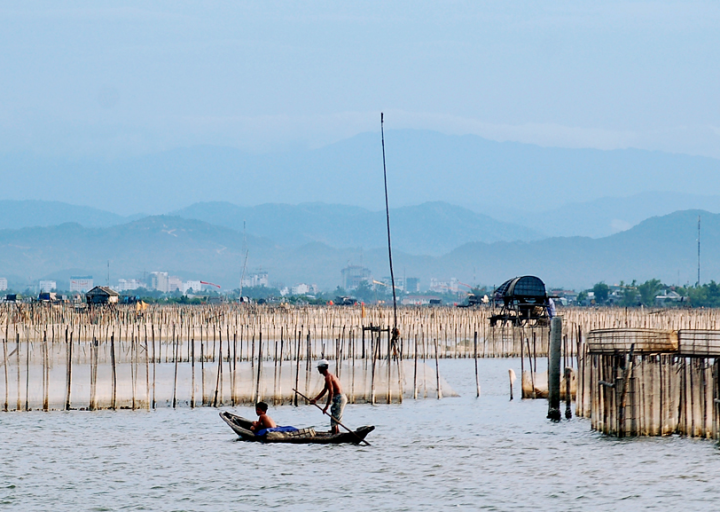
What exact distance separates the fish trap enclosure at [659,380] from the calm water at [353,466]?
1.42 ft

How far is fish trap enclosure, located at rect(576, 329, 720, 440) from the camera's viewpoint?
22938 mm

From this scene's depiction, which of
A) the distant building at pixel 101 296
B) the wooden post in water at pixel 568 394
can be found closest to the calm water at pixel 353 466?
the wooden post in water at pixel 568 394

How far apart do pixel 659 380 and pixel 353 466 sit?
671 centimetres

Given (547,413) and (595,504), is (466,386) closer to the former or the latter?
(547,413)

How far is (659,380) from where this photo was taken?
77.0 feet

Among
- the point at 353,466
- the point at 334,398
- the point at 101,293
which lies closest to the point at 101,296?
the point at 101,293

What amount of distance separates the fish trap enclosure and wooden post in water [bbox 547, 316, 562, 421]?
2.64 meters

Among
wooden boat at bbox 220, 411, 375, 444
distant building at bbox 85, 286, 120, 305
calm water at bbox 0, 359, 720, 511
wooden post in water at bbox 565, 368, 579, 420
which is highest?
distant building at bbox 85, 286, 120, 305

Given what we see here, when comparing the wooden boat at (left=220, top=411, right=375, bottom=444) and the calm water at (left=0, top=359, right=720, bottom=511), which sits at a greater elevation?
the wooden boat at (left=220, top=411, right=375, bottom=444)

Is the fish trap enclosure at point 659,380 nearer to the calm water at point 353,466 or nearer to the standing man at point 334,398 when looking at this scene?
the calm water at point 353,466

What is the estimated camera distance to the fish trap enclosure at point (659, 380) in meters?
22.9

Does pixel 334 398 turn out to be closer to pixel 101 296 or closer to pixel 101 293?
pixel 101 296

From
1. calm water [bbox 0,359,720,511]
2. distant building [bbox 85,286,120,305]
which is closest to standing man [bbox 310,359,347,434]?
calm water [bbox 0,359,720,511]

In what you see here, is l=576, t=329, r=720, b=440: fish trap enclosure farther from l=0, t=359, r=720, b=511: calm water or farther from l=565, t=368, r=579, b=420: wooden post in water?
l=565, t=368, r=579, b=420: wooden post in water
